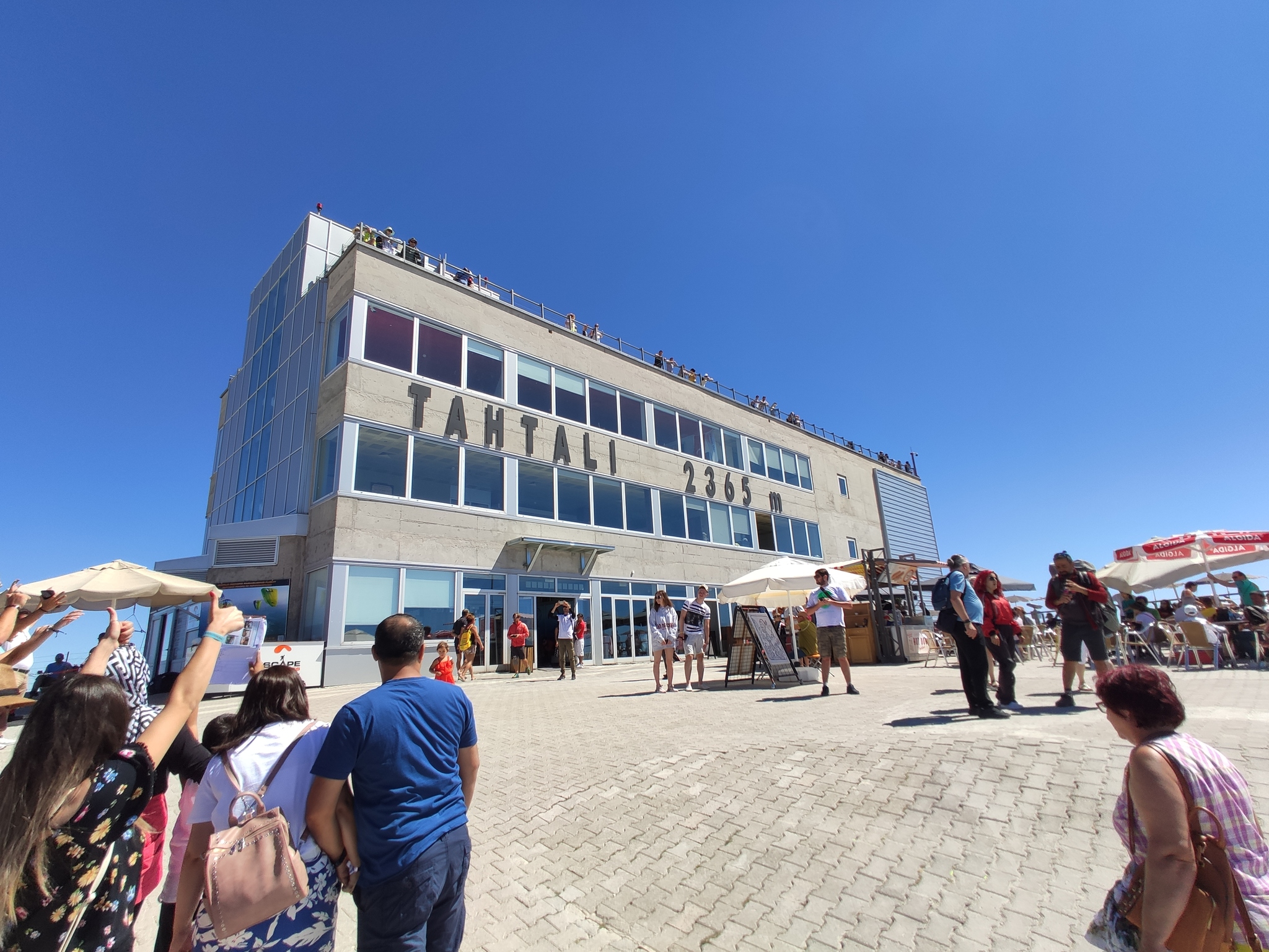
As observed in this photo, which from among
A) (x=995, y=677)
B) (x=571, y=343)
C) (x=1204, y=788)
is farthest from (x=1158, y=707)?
(x=571, y=343)

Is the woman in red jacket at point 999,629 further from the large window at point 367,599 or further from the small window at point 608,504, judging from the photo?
the small window at point 608,504

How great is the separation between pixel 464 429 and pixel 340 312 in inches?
193

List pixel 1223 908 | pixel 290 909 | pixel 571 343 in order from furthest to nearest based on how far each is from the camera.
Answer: pixel 571 343
pixel 290 909
pixel 1223 908

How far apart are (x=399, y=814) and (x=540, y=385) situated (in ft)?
62.6

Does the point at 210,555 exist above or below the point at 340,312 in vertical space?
below

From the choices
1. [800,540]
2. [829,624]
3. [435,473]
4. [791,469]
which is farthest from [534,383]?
[800,540]

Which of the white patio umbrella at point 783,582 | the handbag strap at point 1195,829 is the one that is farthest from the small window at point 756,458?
the handbag strap at point 1195,829

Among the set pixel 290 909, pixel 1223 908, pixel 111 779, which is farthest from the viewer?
pixel 290 909

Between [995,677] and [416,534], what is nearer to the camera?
[995,677]

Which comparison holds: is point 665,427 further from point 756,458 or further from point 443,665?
point 443,665

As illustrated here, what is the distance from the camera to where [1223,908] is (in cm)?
158

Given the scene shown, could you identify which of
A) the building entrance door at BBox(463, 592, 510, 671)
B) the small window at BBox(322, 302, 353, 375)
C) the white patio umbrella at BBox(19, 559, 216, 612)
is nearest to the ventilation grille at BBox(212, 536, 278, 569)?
the small window at BBox(322, 302, 353, 375)

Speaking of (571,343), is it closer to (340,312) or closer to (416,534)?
(340,312)

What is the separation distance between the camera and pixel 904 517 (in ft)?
130
